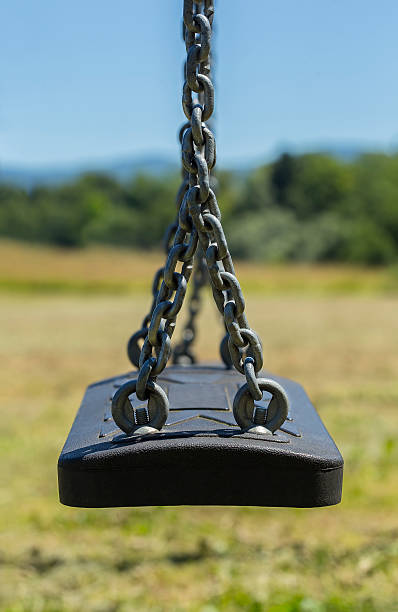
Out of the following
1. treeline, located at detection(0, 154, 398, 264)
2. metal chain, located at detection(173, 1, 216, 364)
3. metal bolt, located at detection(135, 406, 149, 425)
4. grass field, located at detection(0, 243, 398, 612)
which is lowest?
grass field, located at detection(0, 243, 398, 612)

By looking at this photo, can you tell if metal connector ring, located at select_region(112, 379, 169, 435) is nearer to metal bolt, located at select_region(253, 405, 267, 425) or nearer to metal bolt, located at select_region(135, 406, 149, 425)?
metal bolt, located at select_region(135, 406, 149, 425)

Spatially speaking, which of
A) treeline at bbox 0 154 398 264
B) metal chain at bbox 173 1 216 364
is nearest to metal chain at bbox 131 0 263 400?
metal chain at bbox 173 1 216 364

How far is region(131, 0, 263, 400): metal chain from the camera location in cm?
102

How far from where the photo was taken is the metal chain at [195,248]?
1021mm

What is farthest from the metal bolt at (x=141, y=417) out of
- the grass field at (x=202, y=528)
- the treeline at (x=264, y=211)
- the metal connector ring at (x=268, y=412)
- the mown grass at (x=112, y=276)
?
the treeline at (x=264, y=211)

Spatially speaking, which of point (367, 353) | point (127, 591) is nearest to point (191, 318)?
point (127, 591)

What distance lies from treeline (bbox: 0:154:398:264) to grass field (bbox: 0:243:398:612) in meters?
13.0

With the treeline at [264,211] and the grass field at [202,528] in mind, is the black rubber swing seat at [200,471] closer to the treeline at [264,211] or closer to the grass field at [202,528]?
the grass field at [202,528]

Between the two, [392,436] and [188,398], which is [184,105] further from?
[392,436]

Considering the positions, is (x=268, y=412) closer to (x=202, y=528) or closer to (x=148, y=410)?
(x=148, y=410)

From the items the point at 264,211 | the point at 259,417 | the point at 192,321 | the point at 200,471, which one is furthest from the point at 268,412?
the point at 264,211

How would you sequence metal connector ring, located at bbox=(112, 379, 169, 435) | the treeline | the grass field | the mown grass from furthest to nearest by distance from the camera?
1. the treeline
2. the mown grass
3. the grass field
4. metal connector ring, located at bbox=(112, 379, 169, 435)

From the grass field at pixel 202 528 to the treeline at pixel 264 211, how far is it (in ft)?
42.8

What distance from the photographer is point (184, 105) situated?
1.10 m
